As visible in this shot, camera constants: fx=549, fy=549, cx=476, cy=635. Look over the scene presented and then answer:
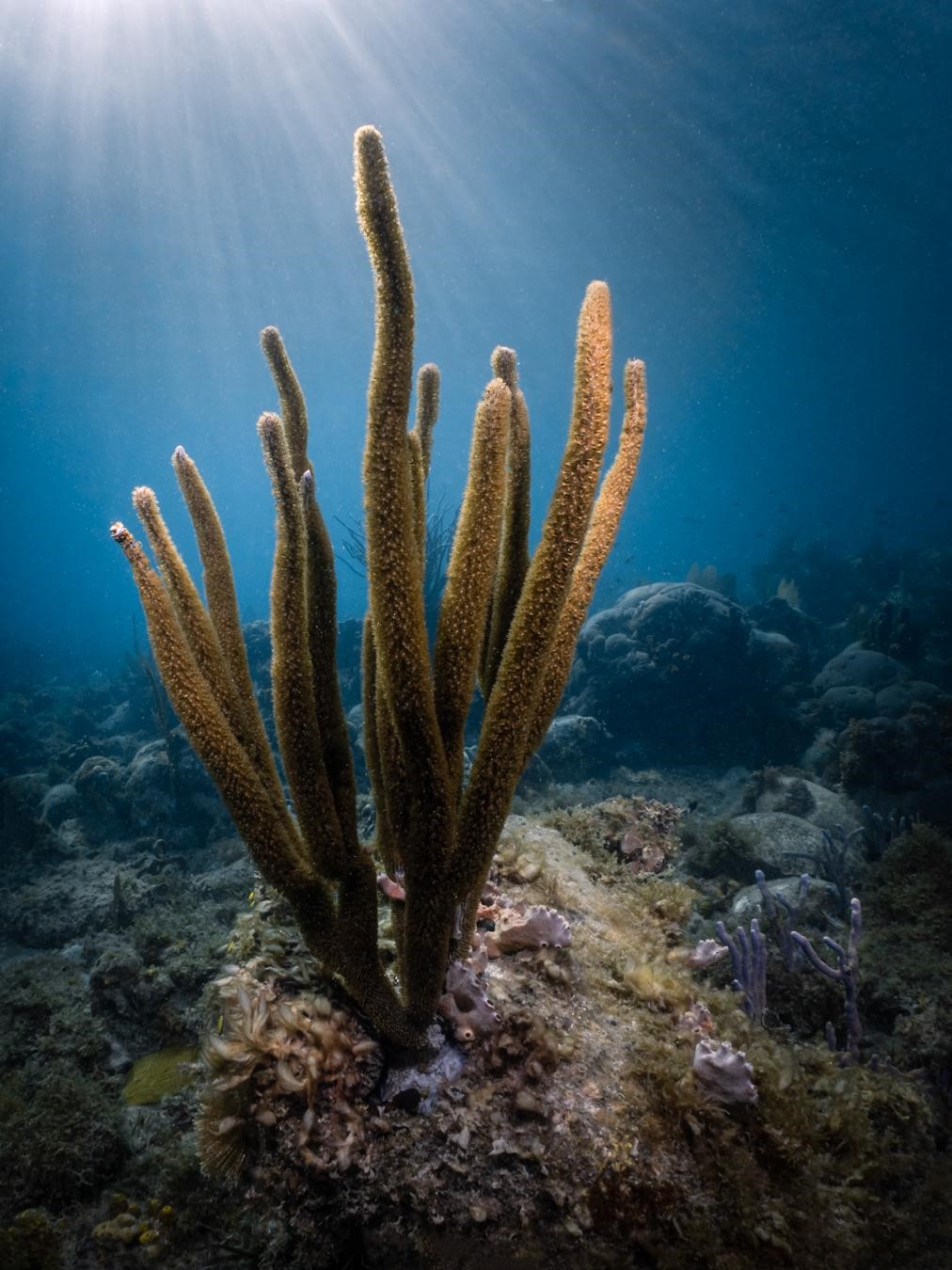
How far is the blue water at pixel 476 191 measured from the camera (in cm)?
2375

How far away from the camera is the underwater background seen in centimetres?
195

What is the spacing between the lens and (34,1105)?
3947 mm

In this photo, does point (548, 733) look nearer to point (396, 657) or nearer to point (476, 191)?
point (396, 657)

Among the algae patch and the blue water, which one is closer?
the algae patch

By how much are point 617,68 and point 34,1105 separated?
37.0 m

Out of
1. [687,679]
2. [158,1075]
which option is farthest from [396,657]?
[687,679]

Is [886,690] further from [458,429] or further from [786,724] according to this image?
[458,429]

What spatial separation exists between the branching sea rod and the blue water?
1380cm

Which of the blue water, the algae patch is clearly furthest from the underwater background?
the blue water

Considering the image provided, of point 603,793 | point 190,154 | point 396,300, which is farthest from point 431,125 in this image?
point 396,300

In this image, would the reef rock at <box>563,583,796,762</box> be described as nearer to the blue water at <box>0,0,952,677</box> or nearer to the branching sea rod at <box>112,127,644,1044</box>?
the blue water at <box>0,0,952,677</box>

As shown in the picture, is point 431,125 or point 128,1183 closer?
point 128,1183

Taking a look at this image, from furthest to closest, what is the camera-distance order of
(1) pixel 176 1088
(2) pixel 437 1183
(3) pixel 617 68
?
(3) pixel 617 68 < (1) pixel 176 1088 < (2) pixel 437 1183

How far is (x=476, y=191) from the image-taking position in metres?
33.8
